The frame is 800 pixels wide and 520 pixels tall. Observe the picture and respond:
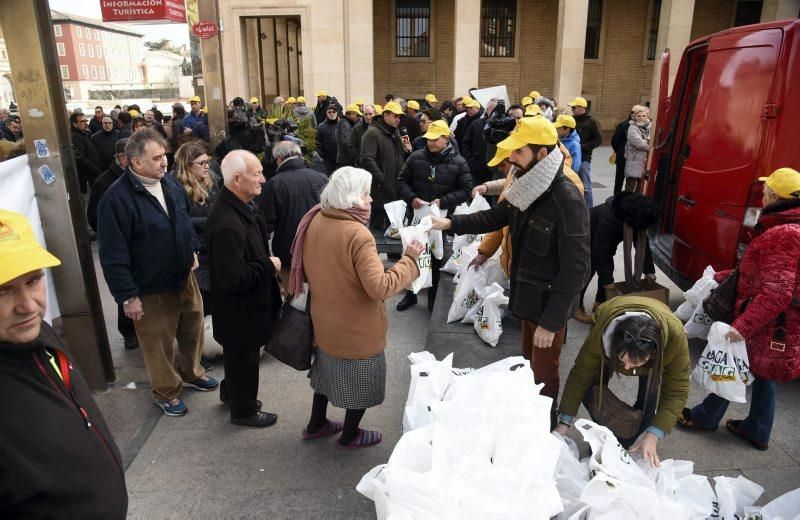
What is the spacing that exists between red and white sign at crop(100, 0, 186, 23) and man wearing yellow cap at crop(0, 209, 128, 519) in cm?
1418

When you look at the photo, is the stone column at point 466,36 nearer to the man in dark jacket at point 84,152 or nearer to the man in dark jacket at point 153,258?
the man in dark jacket at point 84,152

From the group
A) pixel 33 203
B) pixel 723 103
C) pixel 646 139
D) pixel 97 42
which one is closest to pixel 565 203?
pixel 723 103

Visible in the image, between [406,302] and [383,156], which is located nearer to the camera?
[406,302]

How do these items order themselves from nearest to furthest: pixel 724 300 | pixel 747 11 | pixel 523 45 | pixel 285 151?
pixel 724 300 < pixel 285 151 < pixel 523 45 < pixel 747 11

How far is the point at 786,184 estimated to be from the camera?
10.4 ft

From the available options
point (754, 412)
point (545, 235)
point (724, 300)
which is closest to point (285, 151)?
point (545, 235)

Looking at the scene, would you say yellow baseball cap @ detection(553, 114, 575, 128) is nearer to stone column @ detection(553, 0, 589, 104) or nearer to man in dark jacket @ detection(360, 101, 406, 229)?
man in dark jacket @ detection(360, 101, 406, 229)

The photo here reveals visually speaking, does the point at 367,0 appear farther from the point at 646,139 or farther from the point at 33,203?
the point at 33,203

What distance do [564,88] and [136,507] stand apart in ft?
59.8

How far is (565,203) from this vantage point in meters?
2.98

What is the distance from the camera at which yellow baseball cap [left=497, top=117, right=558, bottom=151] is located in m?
2.96

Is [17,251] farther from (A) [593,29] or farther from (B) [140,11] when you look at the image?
(A) [593,29]

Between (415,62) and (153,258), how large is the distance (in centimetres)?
2151

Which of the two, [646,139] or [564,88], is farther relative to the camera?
[564,88]
